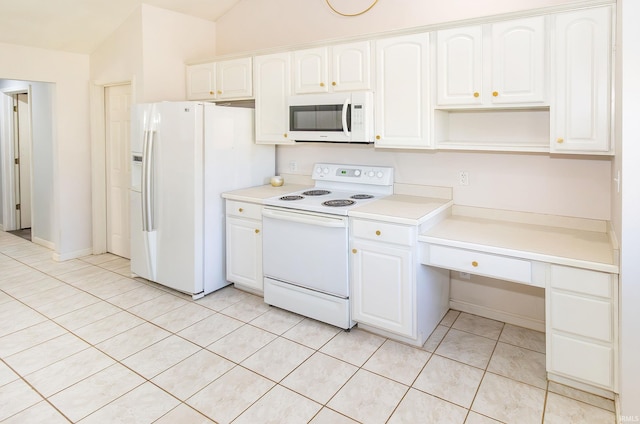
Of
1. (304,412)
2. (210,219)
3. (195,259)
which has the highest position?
(210,219)

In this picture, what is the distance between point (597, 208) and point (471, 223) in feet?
2.47

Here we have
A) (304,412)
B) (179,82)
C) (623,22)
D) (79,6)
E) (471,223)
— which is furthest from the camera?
(179,82)

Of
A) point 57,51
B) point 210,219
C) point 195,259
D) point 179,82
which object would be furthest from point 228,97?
point 57,51

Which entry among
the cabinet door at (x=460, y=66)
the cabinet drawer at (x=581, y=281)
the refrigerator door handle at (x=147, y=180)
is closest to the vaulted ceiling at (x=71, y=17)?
the refrigerator door handle at (x=147, y=180)

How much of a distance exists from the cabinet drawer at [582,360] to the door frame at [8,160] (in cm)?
655

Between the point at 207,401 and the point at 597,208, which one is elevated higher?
the point at 597,208

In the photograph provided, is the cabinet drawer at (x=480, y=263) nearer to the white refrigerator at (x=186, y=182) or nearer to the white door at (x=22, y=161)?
the white refrigerator at (x=186, y=182)

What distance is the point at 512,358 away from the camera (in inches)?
103

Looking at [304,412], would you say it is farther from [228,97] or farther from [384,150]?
[228,97]

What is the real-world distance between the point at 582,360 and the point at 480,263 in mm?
686

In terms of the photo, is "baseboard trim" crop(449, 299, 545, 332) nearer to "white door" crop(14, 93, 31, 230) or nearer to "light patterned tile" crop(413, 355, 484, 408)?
"light patterned tile" crop(413, 355, 484, 408)

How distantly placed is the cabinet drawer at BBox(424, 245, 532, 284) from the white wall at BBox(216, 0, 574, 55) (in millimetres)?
1658

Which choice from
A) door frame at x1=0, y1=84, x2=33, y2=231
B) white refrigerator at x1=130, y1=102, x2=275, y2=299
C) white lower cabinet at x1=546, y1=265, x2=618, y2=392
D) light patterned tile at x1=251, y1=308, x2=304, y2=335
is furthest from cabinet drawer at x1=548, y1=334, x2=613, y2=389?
door frame at x1=0, y1=84, x2=33, y2=231

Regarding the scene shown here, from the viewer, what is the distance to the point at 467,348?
2.74 m
